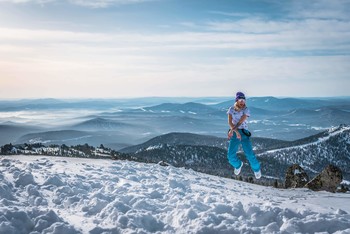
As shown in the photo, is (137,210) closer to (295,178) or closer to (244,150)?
(244,150)

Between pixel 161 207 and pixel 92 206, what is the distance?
2.13 metres

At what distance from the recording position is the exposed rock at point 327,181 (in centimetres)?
1948

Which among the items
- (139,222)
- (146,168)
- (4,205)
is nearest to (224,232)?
(139,222)

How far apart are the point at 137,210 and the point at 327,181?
45.0 feet

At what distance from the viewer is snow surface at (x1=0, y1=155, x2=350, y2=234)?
9.20 meters

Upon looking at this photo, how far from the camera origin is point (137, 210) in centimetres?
1037

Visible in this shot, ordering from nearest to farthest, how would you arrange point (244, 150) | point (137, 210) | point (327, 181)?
1. point (137, 210)
2. point (244, 150)
3. point (327, 181)

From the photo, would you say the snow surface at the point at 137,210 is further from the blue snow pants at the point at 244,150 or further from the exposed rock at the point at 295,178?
the exposed rock at the point at 295,178

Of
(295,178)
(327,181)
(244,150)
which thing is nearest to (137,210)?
(244,150)

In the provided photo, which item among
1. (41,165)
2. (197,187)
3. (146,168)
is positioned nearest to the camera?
(197,187)

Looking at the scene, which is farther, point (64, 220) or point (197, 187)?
point (197, 187)

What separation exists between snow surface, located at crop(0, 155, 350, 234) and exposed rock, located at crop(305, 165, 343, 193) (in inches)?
242

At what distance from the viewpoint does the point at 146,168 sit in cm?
1819

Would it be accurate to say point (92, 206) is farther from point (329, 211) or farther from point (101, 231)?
point (329, 211)
